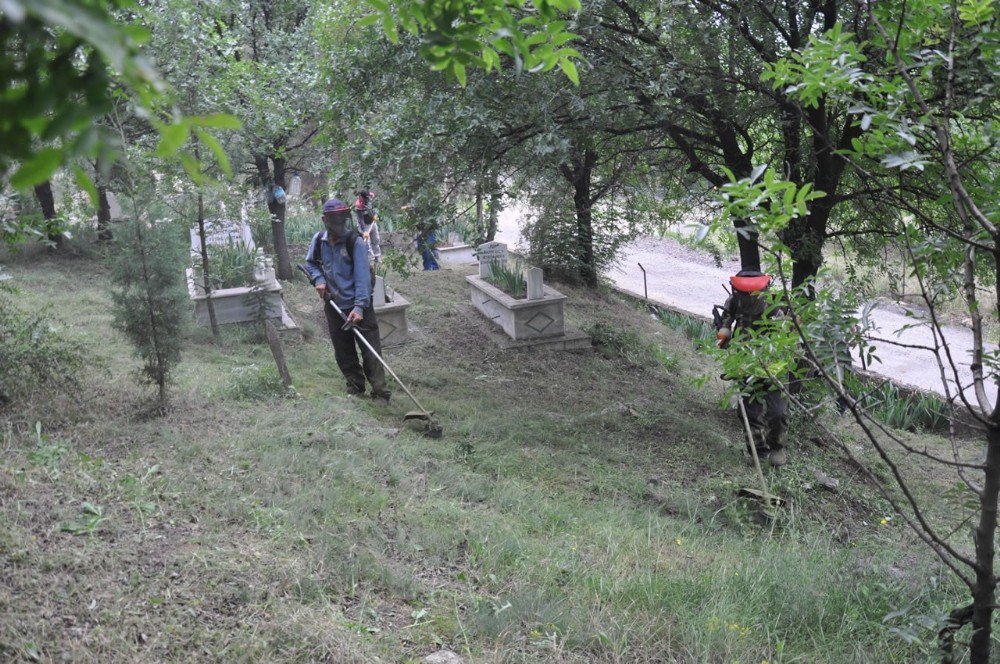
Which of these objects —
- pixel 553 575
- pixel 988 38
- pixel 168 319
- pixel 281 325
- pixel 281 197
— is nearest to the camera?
pixel 988 38

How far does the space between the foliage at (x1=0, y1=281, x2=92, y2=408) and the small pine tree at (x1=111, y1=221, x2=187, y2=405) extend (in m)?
0.47

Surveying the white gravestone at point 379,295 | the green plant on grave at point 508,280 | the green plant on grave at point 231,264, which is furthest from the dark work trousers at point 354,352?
the green plant on grave at point 508,280

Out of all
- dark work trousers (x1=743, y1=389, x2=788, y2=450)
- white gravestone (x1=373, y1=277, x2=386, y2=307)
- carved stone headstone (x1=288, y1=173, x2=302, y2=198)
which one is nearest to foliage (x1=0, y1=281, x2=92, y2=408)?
white gravestone (x1=373, y1=277, x2=386, y2=307)

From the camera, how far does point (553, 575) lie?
4.39m

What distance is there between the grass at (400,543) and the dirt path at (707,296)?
4.21 meters

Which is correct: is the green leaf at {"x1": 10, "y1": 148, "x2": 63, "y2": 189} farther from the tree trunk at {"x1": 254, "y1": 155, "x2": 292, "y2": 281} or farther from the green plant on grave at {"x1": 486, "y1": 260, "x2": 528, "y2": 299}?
the tree trunk at {"x1": 254, "y1": 155, "x2": 292, "y2": 281}

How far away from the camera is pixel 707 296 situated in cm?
2047

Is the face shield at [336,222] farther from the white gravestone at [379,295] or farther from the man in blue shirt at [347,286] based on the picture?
the white gravestone at [379,295]

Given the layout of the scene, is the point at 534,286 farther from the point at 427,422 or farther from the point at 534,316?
the point at 427,422

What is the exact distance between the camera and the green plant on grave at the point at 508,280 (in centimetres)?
1196

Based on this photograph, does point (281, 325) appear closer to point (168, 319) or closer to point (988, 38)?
point (168, 319)

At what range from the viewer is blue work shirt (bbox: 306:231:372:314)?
7.75m

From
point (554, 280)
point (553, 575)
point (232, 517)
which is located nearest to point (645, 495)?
point (553, 575)

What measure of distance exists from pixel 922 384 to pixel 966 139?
37.0 feet
